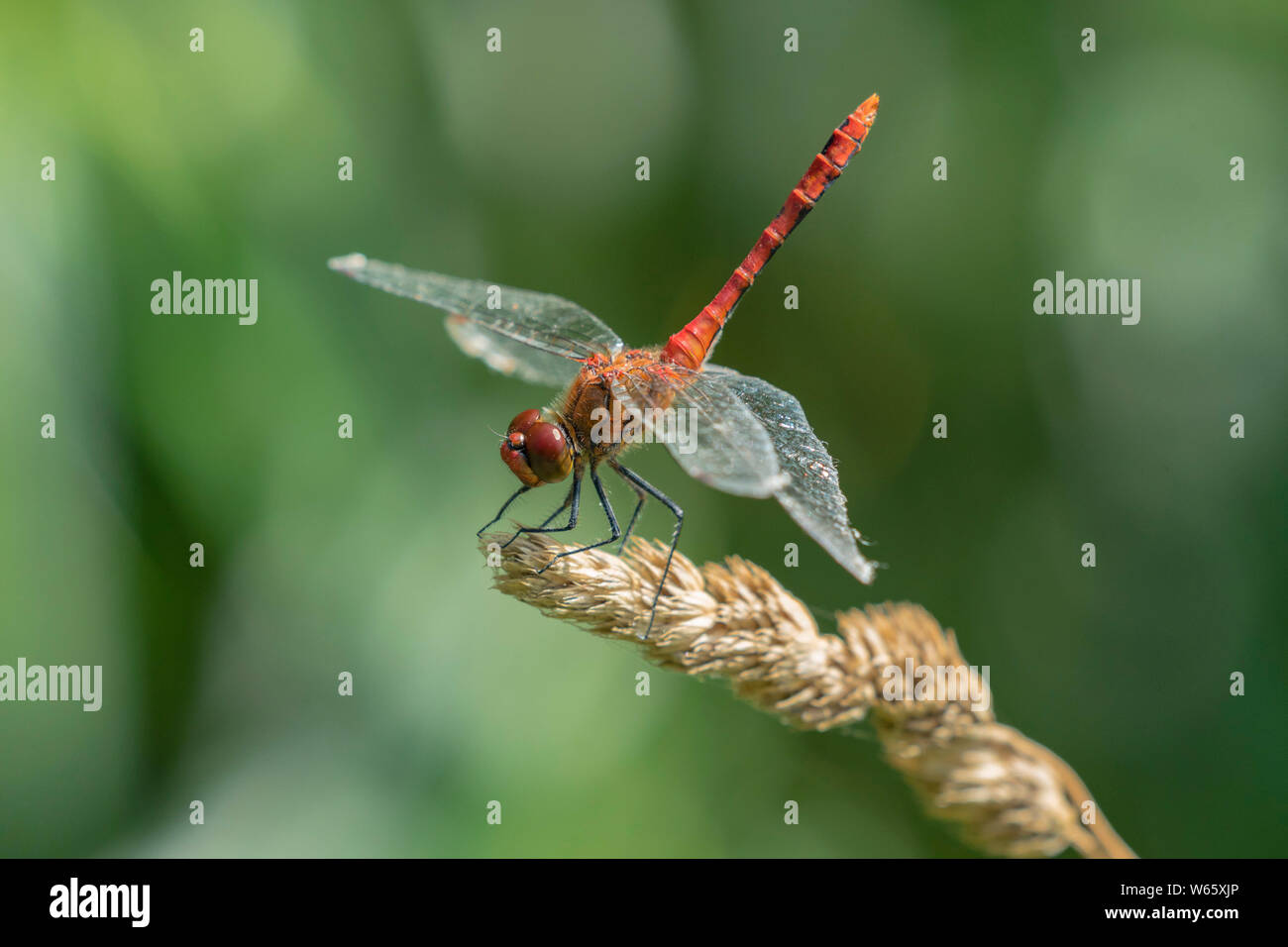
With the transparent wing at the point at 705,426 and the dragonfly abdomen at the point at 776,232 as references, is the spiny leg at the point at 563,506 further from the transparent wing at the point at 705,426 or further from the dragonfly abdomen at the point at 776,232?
the dragonfly abdomen at the point at 776,232

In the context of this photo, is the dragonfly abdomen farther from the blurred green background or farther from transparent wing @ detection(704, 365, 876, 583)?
the blurred green background

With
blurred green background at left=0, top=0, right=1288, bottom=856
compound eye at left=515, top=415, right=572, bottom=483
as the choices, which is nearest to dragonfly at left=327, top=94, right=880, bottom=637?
compound eye at left=515, top=415, right=572, bottom=483

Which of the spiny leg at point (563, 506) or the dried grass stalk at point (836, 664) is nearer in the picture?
the dried grass stalk at point (836, 664)

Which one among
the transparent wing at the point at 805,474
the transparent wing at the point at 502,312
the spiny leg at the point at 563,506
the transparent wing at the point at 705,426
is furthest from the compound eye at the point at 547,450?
the transparent wing at the point at 805,474

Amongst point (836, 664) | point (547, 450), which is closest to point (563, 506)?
point (547, 450)

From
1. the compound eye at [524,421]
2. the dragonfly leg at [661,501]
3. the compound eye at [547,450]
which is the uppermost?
the compound eye at [524,421]

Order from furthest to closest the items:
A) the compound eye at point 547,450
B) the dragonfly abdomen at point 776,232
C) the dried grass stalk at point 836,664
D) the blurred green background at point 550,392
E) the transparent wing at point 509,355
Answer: the transparent wing at point 509,355
the dragonfly abdomen at point 776,232
the blurred green background at point 550,392
the compound eye at point 547,450
the dried grass stalk at point 836,664
